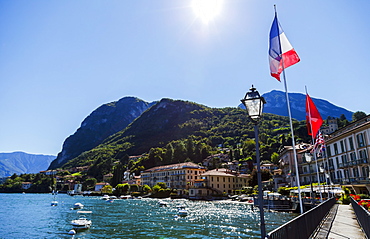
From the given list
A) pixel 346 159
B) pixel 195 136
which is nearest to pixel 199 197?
pixel 346 159

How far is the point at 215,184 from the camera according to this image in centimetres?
8631

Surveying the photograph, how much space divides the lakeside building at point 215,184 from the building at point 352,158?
3844cm

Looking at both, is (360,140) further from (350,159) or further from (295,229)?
(295,229)

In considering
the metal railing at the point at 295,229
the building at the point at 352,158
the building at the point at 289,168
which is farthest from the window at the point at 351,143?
the metal railing at the point at 295,229

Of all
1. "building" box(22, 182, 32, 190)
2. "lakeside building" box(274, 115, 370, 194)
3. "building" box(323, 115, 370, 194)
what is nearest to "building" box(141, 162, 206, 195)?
"lakeside building" box(274, 115, 370, 194)

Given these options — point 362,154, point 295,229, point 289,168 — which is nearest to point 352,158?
point 362,154

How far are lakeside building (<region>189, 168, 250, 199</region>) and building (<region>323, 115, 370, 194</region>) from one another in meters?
38.4

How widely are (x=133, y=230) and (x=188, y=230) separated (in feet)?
19.8

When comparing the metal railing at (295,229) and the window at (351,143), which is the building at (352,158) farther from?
the metal railing at (295,229)

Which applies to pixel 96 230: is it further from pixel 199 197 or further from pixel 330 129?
pixel 330 129

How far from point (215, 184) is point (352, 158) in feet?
156

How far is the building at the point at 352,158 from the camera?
41122 millimetres

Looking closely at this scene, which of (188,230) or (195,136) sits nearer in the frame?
(188,230)

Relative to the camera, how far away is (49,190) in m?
170
